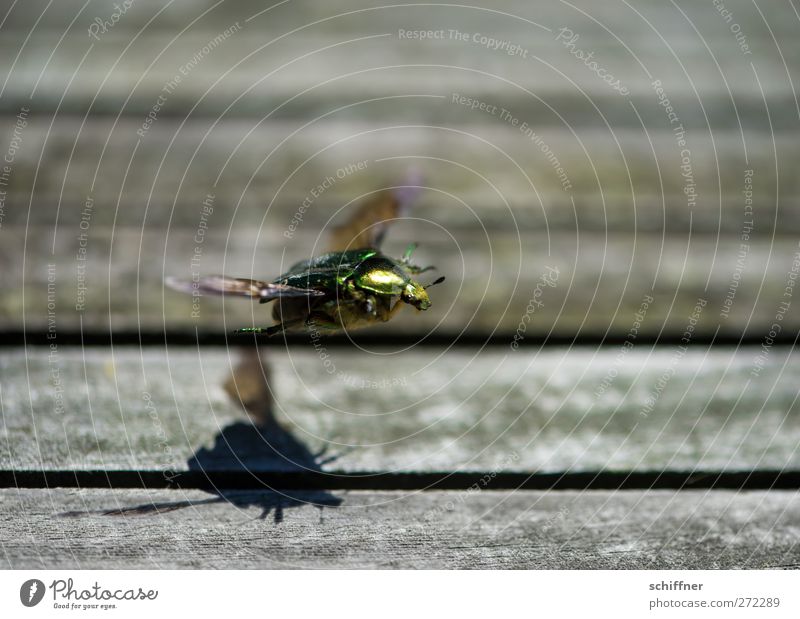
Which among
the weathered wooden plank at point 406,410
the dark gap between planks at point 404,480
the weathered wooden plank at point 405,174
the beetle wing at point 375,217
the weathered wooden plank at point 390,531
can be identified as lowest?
the weathered wooden plank at point 390,531

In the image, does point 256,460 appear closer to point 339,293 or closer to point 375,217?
point 339,293

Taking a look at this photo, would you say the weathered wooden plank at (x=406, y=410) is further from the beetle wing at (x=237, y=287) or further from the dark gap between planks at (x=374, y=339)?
the beetle wing at (x=237, y=287)

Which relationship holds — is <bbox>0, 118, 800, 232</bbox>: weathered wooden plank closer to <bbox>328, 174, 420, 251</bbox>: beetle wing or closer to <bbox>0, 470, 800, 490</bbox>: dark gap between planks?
<bbox>328, 174, 420, 251</bbox>: beetle wing

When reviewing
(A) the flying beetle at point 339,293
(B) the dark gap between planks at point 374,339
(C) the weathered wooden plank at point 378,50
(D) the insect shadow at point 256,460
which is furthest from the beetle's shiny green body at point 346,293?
(C) the weathered wooden plank at point 378,50

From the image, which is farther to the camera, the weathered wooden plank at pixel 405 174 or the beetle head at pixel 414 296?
the weathered wooden plank at pixel 405 174

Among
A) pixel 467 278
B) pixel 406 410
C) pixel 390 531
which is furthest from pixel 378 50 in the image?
pixel 390 531
